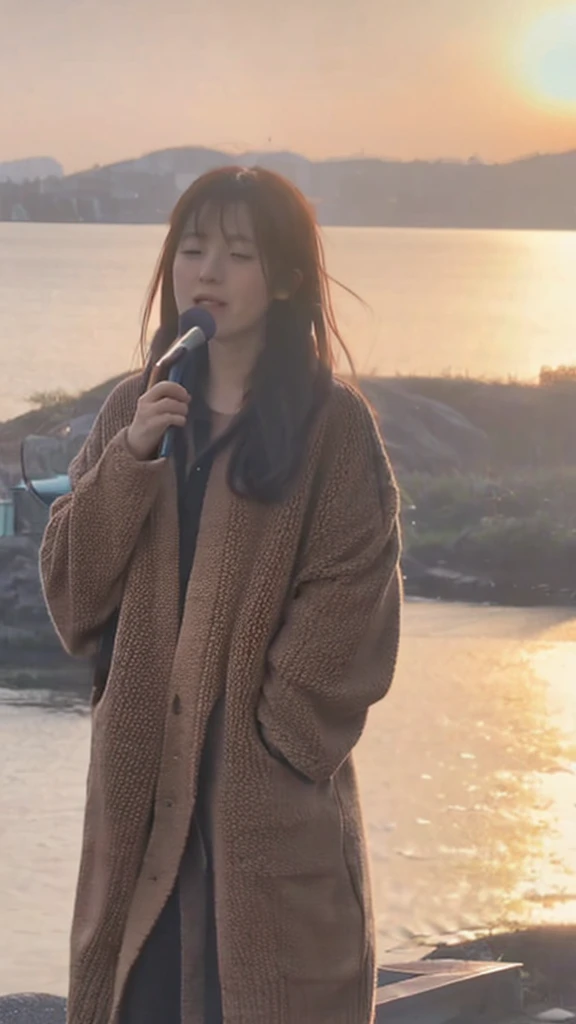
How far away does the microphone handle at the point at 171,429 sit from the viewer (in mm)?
1028

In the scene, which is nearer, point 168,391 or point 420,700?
point 168,391

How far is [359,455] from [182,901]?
0.34 m

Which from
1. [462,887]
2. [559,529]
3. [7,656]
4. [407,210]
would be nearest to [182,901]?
[462,887]

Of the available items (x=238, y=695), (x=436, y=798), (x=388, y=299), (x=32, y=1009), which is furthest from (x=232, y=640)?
(x=388, y=299)

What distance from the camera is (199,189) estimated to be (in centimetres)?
109

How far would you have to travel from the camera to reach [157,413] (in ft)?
3.33

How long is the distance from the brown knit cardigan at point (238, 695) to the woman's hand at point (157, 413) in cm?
2

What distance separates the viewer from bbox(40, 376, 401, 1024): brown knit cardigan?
3.41 ft

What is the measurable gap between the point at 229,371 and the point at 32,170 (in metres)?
2.54

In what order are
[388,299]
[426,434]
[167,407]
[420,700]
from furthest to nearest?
1. [388,299]
2. [426,434]
3. [420,700]
4. [167,407]

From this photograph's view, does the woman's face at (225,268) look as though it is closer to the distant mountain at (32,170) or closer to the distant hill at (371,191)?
the distant hill at (371,191)

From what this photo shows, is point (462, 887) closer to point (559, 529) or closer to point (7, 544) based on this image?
point (7, 544)

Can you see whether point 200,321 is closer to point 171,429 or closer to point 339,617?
point 171,429

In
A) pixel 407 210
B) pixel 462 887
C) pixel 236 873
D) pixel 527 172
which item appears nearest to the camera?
pixel 236 873
